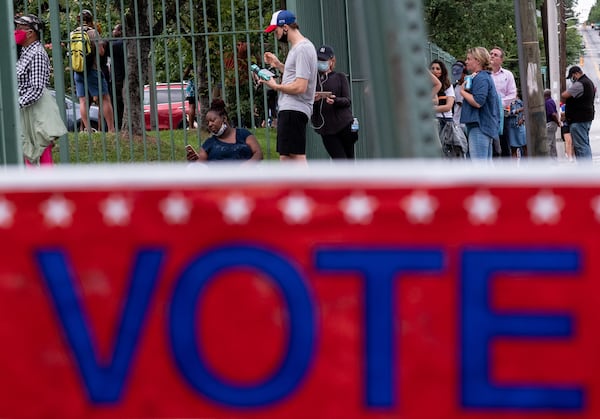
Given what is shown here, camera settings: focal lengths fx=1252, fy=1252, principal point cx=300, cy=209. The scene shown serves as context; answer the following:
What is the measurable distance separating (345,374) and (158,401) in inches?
14.8

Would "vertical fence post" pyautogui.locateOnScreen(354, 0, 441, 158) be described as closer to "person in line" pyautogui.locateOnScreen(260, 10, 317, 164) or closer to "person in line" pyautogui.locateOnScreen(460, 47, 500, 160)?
"person in line" pyautogui.locateOnScreen(260, 10, 317, 164)

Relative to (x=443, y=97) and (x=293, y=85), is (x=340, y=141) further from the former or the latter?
(x=443, y=97)

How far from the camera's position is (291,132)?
10.5 metres

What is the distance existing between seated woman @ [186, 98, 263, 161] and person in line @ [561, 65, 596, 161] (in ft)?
27.1

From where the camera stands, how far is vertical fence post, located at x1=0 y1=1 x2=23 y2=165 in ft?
A: 17.9

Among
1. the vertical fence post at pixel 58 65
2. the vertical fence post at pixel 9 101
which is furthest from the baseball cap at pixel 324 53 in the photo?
the vertical fence post at pixel 9 101

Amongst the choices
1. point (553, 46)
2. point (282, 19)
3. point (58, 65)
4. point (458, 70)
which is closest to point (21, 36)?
point (58, 65)

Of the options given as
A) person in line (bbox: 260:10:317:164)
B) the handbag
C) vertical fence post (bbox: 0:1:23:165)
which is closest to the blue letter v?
vertical fence post (bbox: 0:1:23:165)

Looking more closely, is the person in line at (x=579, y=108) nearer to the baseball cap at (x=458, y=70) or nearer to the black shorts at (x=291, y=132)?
the baseball cap at (x=458, y=70)

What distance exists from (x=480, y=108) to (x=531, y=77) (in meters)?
2.09

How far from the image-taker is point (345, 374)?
8.05 ft

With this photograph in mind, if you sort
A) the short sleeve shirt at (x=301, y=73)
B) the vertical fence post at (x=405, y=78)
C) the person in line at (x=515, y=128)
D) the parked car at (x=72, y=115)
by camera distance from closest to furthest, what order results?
the vertical fence post at (x=405, y=78) < the short sleeve shirt at (x=301, y=73) < the parked car at (x=72, y=115) < the person in line at (x=515, y=128)

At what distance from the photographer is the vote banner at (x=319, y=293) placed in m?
2.42

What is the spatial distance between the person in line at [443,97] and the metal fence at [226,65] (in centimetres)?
86
